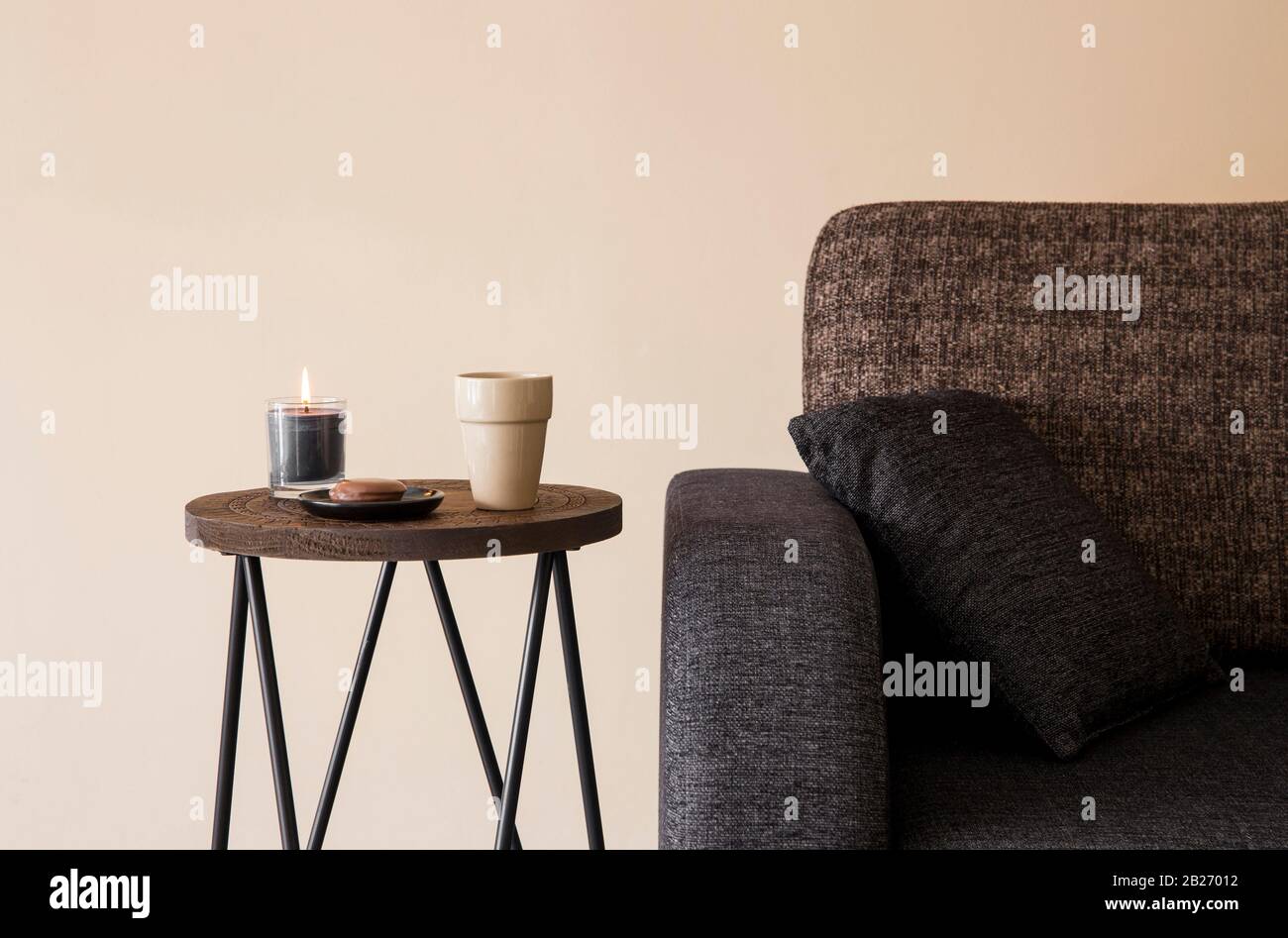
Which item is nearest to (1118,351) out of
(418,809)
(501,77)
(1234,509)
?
(1234,509)

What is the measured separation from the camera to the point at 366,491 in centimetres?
105

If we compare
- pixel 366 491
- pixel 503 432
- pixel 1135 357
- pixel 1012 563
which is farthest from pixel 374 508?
pixel 1135 357

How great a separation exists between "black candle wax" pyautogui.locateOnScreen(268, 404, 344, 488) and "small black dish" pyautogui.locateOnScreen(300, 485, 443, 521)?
4 cm

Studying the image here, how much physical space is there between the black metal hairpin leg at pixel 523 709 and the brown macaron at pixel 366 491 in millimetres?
141

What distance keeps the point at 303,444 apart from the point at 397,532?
0.60ft

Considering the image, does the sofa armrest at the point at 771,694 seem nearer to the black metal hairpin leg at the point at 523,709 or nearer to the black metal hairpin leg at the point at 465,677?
the black metal hairpin leg at the point at 523,709

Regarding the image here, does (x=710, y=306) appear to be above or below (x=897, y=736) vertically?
above

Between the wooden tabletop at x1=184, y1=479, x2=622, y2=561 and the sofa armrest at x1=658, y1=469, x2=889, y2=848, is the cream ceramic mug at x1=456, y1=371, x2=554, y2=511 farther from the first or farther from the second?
the sofa armrest at x1=658, y1=469, x2=889, y2=848

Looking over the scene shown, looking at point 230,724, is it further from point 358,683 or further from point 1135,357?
point 1135,357

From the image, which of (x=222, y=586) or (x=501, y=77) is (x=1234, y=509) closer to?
(x=501, y=77)

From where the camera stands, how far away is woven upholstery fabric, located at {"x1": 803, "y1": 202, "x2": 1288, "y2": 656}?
53.5 inches

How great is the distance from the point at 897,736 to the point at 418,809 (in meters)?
1.02

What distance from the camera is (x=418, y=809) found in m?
1.93
